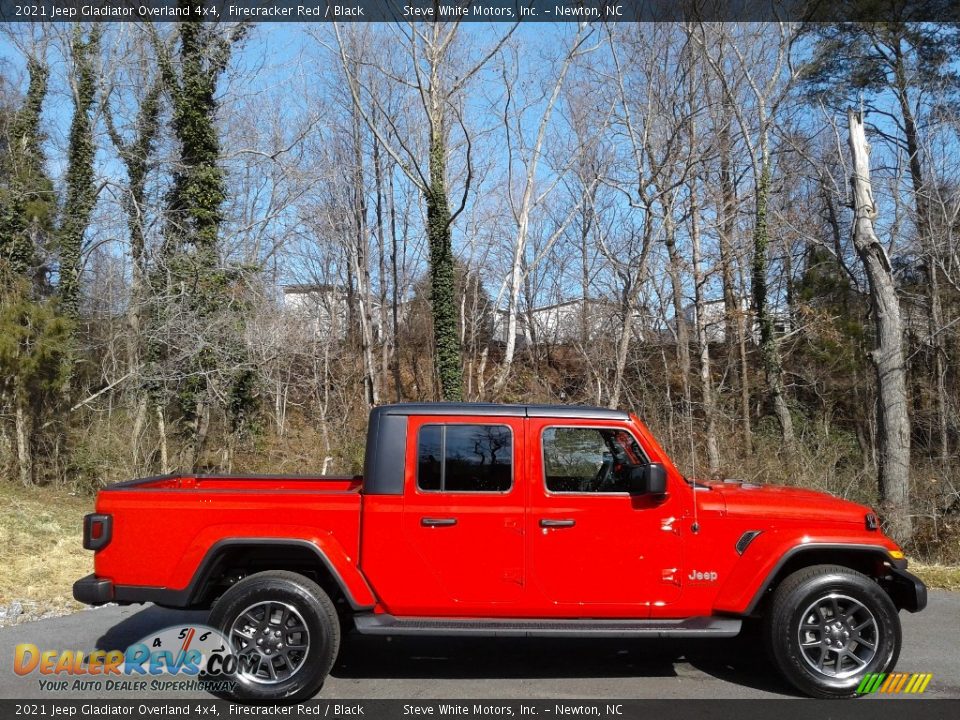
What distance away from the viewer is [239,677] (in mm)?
5055

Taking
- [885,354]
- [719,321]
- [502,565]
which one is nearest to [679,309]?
[719,321]

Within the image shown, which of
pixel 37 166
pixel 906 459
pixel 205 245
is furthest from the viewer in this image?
pixel 37 166

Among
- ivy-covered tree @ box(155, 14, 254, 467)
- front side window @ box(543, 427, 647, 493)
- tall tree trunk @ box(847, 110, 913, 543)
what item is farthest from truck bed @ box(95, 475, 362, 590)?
ivy-covered tree @ box(155, 14, 254, 467)

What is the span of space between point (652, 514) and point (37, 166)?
21.0 meters

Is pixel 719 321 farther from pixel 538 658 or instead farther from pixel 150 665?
pixel 150 665

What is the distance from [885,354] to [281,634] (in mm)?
11093

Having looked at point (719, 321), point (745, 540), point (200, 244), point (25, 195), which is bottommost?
point (745, 540)

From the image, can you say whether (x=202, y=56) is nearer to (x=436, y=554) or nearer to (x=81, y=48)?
(x=81, y=48)

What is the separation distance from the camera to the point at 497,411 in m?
5.58

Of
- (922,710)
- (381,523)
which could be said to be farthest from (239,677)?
(922,710)

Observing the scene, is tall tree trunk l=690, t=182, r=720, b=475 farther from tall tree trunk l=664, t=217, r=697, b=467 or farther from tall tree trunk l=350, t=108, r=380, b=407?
tall tree trunk l=350, t=108, r=380, b=407

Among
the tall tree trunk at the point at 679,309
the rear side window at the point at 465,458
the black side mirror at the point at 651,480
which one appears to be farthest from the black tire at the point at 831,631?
the tall tree trunk at the point at 679,309

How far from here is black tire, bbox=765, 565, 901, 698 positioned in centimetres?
513

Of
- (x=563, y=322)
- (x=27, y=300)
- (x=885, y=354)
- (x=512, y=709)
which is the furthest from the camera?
(x=563, y=322)
